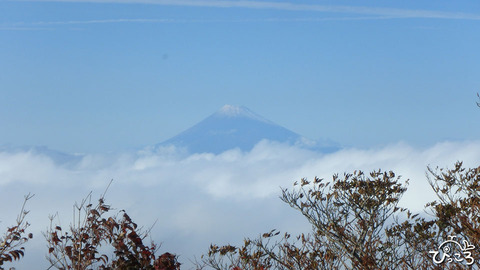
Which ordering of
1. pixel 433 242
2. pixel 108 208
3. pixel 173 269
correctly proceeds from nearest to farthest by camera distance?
pixel 173 269 < pixel 108 208 < pixel 433 242

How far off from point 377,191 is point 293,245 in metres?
2.50

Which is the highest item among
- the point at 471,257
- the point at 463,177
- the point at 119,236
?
the point at 463,177

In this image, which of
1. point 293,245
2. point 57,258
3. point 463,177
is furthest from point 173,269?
point 463,177

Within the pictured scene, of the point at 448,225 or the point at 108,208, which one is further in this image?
the point at 448,225

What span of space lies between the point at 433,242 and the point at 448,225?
45 centimetres

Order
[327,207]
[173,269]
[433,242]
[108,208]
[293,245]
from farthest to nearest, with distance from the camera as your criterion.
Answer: [327,207], [433,242], [293,245], [108,208], [173,269]

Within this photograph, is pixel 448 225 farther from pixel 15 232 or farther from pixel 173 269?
pixel 15 232

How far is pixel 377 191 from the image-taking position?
11.4 meters

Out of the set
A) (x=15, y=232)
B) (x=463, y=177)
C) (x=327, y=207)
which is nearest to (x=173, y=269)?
(x=15, y=232)

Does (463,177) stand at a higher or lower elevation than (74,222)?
higher

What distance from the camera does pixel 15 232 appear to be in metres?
7.95

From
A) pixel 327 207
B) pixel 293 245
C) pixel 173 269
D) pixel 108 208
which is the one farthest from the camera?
pixel 327 207

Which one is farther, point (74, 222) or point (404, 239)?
point (404, 239)

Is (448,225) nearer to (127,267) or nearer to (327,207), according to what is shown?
(327,207)
